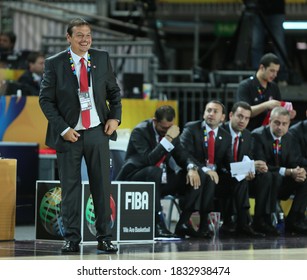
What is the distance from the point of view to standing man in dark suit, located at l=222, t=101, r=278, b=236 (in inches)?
438

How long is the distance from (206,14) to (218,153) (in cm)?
1033

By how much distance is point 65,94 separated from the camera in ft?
28.5

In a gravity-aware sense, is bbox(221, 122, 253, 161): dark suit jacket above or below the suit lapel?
below

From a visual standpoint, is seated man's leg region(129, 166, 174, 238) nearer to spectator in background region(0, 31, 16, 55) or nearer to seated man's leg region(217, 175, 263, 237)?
seated man's leg region(217, 175, 263, 237)

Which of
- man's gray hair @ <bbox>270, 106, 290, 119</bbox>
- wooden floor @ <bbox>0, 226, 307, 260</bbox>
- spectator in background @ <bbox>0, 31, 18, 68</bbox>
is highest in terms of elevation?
→ spectator in background @ <bbox>0, 31, 18, 68</bbox>

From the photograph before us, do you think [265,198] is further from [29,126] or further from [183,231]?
[29,126]

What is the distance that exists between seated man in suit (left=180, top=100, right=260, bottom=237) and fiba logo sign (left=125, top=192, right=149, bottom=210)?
3.28 feet

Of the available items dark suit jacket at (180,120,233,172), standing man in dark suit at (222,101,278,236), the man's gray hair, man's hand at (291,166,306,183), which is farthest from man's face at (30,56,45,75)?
man's hand at (291,166,306,183)

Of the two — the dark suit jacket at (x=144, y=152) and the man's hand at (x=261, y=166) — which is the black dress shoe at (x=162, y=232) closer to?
the dark suit jacket at (x=144, y=152)

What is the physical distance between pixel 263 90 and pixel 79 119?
3.83 meters

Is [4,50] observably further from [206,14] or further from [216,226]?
[206,14]

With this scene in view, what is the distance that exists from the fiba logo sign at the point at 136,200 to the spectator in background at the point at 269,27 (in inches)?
204

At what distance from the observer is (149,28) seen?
1825 cm
